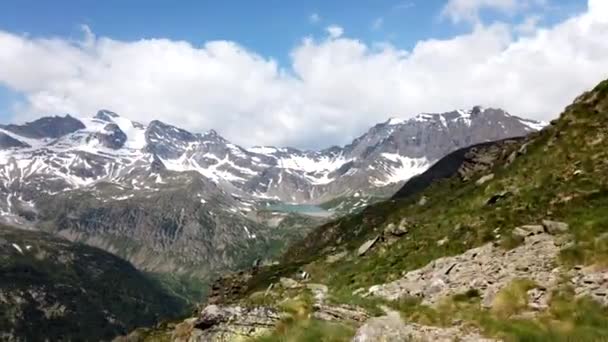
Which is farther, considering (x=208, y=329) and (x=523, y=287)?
(x=523, y=287)

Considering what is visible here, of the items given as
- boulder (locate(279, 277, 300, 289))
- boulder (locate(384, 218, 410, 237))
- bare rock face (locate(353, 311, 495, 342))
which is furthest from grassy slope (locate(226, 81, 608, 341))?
boulder (locate(279, 277, 300, 289))

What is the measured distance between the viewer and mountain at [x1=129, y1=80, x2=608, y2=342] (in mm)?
14641

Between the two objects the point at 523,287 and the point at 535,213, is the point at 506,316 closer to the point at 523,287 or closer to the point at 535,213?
the point at 523,287

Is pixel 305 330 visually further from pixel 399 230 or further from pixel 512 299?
pixel 399 230

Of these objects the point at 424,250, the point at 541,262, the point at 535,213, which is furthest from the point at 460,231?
the point at 541,262

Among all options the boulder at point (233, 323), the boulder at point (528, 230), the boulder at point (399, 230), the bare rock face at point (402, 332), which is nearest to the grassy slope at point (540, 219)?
the bare rock face at point (402, 332)

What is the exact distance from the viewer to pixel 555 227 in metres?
24.6

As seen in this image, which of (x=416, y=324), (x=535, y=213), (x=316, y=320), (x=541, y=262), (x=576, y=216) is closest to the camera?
(x=316, y=320)

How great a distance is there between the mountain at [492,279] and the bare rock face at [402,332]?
3 centimetres

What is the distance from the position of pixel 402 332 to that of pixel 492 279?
8105 millimetres

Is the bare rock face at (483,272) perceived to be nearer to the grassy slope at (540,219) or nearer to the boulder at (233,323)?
the grassy slope at (540,219)

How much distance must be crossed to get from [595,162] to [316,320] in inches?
943

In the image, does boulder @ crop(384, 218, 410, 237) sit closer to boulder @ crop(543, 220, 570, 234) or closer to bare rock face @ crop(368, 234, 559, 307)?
bare rock face @ crop(368, 234, 559, 307)

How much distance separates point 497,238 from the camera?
2759cm
